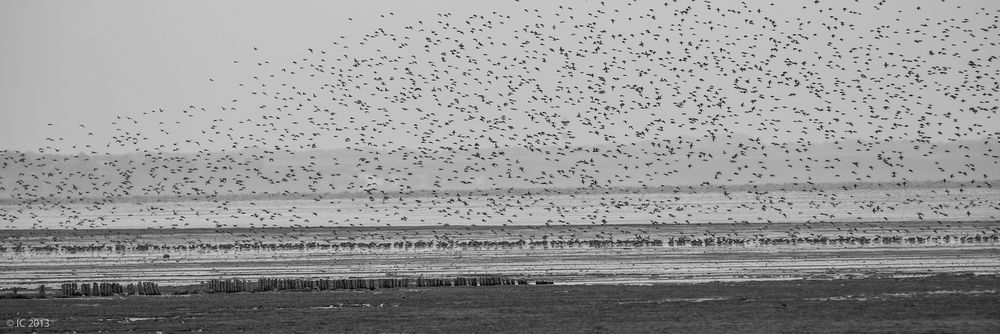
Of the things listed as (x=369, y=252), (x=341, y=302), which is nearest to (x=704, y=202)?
(x=369, y=252)

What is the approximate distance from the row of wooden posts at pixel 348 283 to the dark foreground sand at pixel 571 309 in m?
1.49

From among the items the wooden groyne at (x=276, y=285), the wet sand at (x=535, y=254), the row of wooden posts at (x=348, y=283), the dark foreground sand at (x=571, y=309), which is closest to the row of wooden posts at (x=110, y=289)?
the wooden groyne at (x=276, y=285)

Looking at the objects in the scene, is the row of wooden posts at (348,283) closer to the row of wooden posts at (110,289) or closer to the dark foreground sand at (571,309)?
the dark foreground sand at (571,309)

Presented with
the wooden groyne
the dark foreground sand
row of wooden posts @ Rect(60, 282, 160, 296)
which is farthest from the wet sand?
the dark foreground sand

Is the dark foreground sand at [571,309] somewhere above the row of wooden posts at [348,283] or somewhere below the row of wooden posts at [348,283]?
below

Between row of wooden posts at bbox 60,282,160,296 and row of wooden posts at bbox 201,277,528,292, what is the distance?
92.1 inches

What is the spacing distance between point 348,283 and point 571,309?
46.0ft

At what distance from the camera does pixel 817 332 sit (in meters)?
44.6

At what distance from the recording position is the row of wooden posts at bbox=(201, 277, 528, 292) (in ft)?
204

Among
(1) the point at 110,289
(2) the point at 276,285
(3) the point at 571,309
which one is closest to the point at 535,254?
(2) the point at 276,285

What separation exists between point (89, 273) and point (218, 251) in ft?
48.7

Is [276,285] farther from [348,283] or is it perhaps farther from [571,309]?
[571,309]

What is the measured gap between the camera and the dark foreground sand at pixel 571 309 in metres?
47.2

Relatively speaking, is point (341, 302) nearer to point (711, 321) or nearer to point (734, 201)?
point (711, 321)
